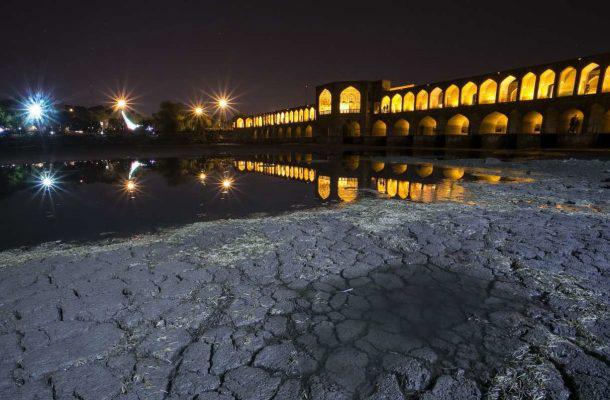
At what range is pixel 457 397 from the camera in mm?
1540

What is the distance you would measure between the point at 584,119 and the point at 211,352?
2744 cm

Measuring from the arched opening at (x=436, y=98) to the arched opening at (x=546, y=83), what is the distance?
8.19 metres

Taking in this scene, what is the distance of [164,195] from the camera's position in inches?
244

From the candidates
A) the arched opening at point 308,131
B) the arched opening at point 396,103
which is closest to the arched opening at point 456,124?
the arched opening at point 396,103

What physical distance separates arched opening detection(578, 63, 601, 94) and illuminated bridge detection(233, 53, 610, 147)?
5cm

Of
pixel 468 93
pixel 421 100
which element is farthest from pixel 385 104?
pixel 468 93

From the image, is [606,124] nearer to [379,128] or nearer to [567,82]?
[567,82]

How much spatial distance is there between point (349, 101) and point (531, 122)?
1911 centimetres

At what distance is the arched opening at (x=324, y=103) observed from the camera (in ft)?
131

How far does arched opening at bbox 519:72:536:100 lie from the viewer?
24172mm

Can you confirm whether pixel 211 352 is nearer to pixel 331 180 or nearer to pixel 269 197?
pixel 269 197

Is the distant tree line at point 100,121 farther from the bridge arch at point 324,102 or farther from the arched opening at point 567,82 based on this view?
the arched opening at point 567,82

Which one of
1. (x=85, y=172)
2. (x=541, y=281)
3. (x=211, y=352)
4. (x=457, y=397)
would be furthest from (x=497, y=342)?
(x=85, y=172)

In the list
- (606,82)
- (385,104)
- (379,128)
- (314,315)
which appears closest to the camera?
(314,315)
